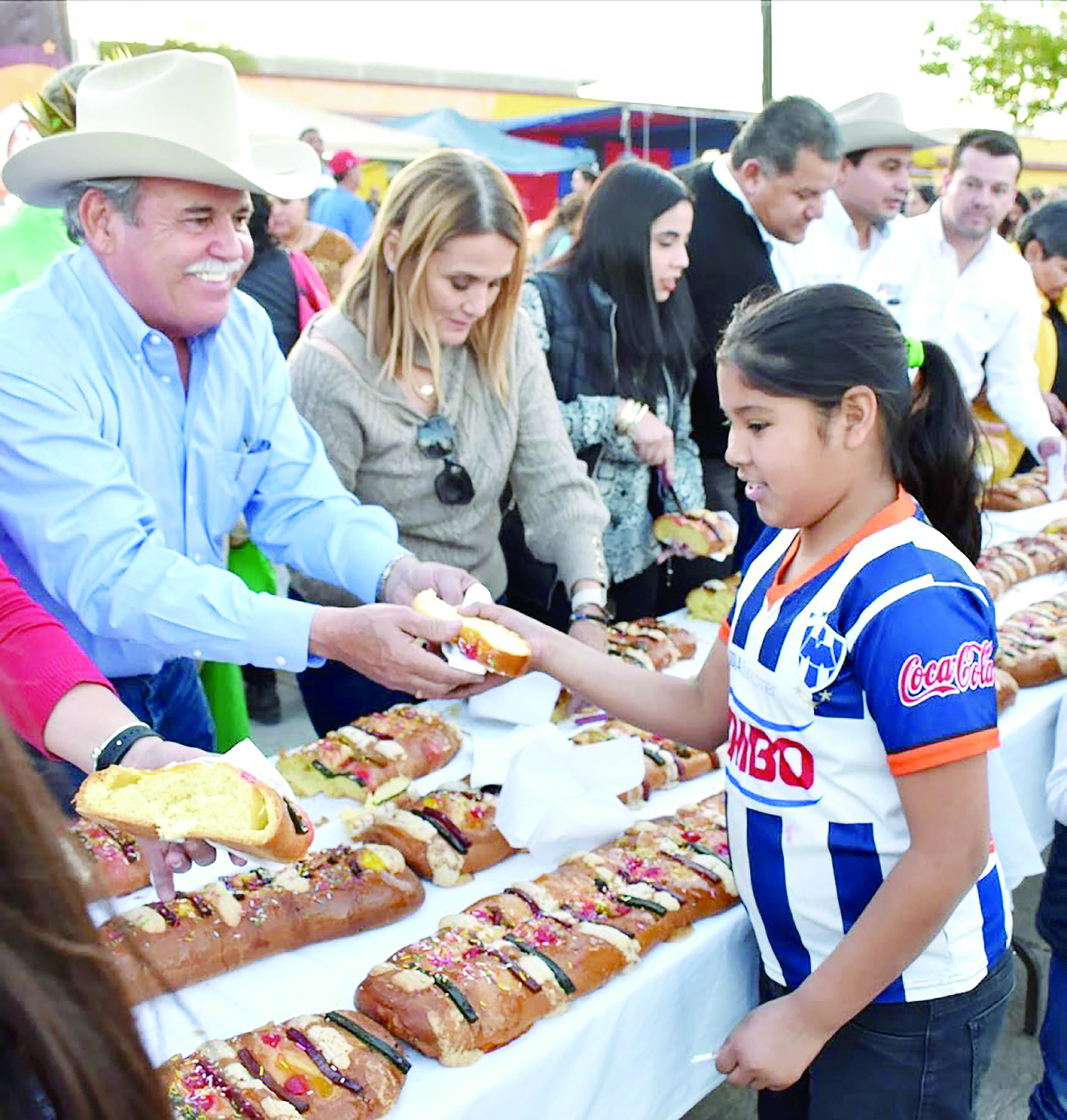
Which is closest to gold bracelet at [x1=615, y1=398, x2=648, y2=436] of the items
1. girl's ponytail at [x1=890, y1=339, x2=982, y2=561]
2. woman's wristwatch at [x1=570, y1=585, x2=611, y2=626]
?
woman's wristwatch at [x1=570, y1=585, x2=611, y2=626]

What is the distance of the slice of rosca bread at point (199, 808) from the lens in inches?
57.2

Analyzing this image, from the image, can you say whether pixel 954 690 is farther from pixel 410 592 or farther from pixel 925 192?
pixel 925 192

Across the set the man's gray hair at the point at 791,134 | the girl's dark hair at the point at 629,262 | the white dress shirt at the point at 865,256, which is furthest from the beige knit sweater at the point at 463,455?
the white dress shirt at the point at 865,256

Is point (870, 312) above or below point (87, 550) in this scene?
above

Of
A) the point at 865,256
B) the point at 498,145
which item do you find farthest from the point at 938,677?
the point at 498,145

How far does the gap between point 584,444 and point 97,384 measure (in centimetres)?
164

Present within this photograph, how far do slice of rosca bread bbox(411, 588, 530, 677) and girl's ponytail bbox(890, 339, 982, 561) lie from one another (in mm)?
813

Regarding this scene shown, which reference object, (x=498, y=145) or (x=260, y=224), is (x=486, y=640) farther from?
(x=498, y=145)

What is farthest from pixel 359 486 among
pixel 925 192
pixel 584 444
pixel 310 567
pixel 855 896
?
pixel 925 192

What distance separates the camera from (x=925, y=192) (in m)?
14.2

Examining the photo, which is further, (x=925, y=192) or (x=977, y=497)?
(x=925, y=192)

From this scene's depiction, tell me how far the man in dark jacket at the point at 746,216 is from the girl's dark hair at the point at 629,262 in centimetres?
56

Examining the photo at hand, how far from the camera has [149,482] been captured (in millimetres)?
2266

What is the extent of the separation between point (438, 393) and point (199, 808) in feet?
5.25
